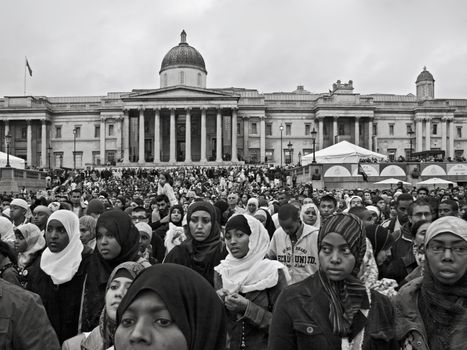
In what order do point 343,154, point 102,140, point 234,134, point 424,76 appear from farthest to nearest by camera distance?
point 424,76
point 102,140
point 234,134
point 343,154

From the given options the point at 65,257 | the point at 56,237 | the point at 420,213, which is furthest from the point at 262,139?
the point at 65,257

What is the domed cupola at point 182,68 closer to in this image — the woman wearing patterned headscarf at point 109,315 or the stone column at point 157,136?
the stone column at point 157,136

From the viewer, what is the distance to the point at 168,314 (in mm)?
2307

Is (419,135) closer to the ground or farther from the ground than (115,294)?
farther from the ground

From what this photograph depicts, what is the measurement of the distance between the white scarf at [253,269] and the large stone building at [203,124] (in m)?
68.8

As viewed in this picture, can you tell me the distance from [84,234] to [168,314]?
4.69 meters

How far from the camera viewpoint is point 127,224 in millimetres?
5176

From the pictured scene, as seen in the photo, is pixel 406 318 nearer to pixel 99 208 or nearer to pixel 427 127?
pixel 99 208

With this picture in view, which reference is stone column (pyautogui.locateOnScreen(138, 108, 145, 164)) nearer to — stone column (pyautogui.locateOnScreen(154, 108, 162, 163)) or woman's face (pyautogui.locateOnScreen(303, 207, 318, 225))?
stone column (pyautogui.locateOnScreen(154, 108, 162, 163))

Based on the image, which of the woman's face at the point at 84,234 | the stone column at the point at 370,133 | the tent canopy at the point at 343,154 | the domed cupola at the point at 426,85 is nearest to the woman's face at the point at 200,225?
the woman's face at the point at 84,234

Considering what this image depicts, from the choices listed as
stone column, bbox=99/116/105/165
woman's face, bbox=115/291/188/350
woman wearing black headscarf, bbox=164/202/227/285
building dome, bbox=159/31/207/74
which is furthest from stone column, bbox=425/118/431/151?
woman's face, bbox=115/291/188/350

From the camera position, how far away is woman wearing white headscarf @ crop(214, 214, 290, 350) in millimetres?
4793

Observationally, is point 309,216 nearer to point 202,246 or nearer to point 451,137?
point 202,246

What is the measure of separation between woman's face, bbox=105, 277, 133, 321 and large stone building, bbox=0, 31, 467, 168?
70285mm
